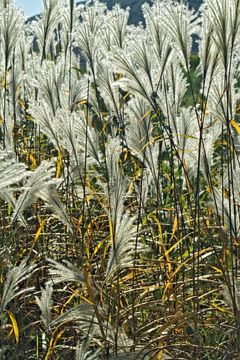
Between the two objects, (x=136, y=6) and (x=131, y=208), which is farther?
(x=136, y=6)

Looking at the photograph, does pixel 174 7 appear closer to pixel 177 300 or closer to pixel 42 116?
pixel 42 116

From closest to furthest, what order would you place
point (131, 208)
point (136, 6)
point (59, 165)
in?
point (59, 165) < point (131, 208) < point (136, 6)

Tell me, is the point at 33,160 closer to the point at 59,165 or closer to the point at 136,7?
the point at 59,165

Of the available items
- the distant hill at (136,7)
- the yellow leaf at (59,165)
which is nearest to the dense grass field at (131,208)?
the yellow leaf at (59,165)

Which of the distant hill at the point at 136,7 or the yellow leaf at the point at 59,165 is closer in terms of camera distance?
the yellow leaf at the point at 59,165

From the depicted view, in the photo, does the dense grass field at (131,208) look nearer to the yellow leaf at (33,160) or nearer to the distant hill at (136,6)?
the yellow leaf at (33,160)

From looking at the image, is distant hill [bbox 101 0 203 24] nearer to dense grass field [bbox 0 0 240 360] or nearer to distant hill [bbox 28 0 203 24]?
distant hill [bbox 28 0 203 24]

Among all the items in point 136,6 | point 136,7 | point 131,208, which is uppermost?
point 136,6

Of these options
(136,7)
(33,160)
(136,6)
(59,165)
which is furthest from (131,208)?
(136,6)

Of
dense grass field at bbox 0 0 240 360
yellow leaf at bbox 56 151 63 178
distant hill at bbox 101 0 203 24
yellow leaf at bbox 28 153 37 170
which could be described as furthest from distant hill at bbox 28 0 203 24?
dense grass field at bbox 0 0 240 360

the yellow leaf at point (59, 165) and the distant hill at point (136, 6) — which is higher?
the distant hill at point (136, 6)

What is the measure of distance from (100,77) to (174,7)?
677 mm

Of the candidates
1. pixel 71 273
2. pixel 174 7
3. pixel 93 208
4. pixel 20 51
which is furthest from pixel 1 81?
pixel 71 273

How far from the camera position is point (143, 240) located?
344 centimetres
